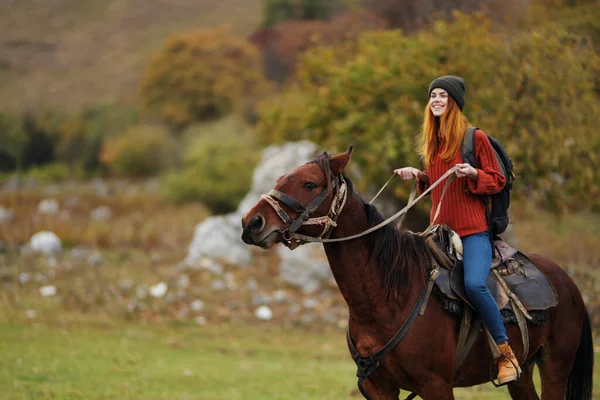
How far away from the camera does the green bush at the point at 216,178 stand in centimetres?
2892

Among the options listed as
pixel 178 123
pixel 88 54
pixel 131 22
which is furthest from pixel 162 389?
pixel 131 22

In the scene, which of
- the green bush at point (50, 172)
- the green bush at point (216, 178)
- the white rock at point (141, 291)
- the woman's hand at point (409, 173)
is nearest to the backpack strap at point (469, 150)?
the woman's hand at point (409, 173)

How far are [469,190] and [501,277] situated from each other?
805mm

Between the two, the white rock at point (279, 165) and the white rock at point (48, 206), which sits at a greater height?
the white rock at point (279, 165)

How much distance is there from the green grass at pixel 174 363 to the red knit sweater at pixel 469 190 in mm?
4298

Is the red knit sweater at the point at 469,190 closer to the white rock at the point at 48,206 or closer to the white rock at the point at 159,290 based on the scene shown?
the white rock at the point at 159,290

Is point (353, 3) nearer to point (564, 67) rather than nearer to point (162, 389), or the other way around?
point (564, 67)

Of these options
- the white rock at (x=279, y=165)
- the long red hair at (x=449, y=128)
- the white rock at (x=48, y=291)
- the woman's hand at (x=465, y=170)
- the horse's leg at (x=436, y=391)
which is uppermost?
the long red hair at (x=449, y=128)

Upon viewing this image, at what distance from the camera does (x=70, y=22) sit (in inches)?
3228

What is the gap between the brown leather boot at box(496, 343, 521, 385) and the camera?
5246mm

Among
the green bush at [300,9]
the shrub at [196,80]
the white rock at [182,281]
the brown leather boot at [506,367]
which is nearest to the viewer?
the brown leather boot at [506,367]

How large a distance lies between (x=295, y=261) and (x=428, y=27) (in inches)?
264

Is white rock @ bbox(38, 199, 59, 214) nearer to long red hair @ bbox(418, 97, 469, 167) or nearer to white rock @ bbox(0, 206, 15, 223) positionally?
white rock @ bbox(0, 206, 15, 223)

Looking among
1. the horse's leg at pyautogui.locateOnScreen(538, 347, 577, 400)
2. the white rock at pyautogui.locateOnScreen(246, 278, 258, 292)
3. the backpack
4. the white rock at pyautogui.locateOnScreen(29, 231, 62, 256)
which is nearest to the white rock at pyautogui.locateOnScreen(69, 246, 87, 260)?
the white rock at pyautogui.locateOnScreen(29, 231, 62, 256)
